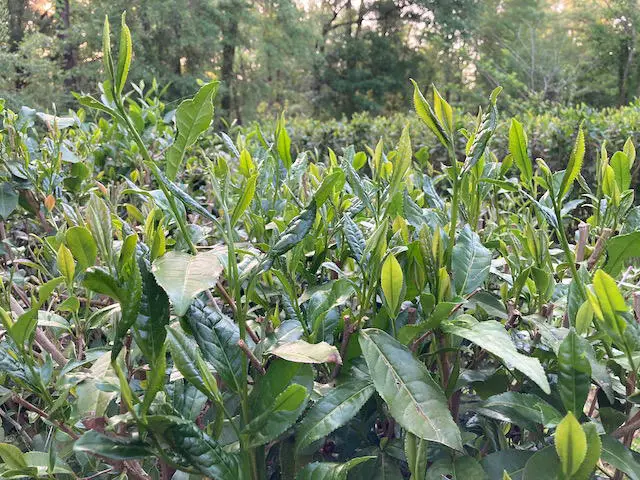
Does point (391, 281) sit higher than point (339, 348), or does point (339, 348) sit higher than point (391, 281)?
point (391, 281)

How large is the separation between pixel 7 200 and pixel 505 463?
4.55 ft

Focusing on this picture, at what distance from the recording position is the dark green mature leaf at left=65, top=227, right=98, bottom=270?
0.74m

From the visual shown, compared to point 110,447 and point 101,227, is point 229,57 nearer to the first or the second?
point 101,227

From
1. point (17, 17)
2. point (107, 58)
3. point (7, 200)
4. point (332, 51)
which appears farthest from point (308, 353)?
point (332, 51)

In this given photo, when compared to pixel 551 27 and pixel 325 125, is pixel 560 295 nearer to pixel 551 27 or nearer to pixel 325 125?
pixel 325 125

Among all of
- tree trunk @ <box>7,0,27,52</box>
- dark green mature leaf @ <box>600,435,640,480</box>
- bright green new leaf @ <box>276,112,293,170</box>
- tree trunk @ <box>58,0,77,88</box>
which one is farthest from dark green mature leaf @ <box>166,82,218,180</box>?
tree trunk @ <box>7,0,27,52</box>

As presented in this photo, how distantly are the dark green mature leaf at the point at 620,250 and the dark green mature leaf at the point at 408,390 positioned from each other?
398mm

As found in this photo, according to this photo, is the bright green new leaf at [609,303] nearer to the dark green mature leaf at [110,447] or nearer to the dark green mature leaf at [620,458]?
the dark green mature leaf at [620,458]

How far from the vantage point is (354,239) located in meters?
0.82

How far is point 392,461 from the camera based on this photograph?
2.51 feet

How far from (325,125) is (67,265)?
7.24 m

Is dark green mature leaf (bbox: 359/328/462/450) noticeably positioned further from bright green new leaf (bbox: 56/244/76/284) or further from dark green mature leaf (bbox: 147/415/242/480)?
bright green new leaf (bbox: 56/244/76/284)

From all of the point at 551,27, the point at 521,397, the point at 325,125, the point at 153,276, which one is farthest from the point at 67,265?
the point at 551,27

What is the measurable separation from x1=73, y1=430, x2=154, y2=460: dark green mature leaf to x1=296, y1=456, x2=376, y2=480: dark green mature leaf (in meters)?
0.18
